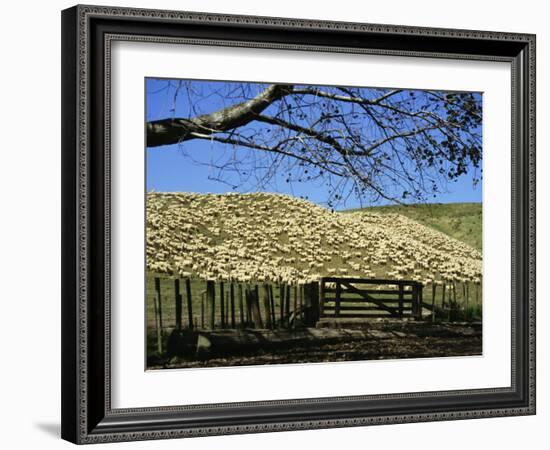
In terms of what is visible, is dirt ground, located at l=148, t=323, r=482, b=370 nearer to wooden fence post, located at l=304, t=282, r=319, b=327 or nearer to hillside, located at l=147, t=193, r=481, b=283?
wooden fence post, located at l=304, t=282, r=319, b=327

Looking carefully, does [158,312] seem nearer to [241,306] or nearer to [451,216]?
[241,306]

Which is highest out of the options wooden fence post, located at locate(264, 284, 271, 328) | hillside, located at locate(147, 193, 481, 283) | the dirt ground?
hillside, located at locate(147, 193, 481, 283)

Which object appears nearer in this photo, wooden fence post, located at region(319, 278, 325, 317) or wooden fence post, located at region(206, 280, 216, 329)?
wooden fence post, located at region(206, 280, 216, 329)

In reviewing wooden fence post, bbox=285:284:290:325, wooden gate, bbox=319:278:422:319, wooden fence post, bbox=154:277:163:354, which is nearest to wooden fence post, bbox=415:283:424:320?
wooden gate, bbox=319:278:422:319

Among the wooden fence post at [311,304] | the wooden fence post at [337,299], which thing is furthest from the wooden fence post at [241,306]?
the wooden fence post at [337,299]

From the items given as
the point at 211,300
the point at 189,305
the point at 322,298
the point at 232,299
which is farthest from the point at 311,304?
Result: the point at 189,305

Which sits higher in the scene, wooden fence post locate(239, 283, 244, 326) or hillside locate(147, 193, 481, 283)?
hillside locate(147, 193, 481, 283)

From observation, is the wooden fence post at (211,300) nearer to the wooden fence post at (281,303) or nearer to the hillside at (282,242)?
the hillside at (282,242)

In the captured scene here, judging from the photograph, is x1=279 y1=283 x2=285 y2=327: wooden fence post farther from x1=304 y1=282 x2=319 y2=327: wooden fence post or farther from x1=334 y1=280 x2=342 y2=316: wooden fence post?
x1=334 y1=280 x2=342 y2=316: wooden fence post

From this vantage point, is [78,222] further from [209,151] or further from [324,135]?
[324,135]
